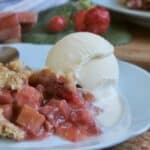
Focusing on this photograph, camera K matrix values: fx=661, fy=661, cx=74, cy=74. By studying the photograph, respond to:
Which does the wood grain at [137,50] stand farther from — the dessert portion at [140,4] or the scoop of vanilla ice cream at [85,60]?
the scoop of vanilla ice cream at [85,60]

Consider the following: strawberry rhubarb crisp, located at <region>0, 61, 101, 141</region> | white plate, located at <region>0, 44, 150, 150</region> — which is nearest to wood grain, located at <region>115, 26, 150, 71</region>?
white plate, located at <region>0, 44, 150, 150</region>

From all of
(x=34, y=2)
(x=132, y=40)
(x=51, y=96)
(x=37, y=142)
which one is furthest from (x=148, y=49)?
(x=37, y=142)

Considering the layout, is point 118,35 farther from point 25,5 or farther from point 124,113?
point 124,113

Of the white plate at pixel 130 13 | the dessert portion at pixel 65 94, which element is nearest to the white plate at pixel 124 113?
the dessert portion at pixel 65 94

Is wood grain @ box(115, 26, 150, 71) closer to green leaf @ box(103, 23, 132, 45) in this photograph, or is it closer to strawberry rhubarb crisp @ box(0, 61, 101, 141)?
green leaf @ box(103, 23, 132, 45)

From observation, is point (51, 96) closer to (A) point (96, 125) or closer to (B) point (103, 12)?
(A) point (96, 125)

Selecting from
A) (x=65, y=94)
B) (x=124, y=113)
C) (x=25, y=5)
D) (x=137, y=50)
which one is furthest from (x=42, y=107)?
(x=25, y=5)
